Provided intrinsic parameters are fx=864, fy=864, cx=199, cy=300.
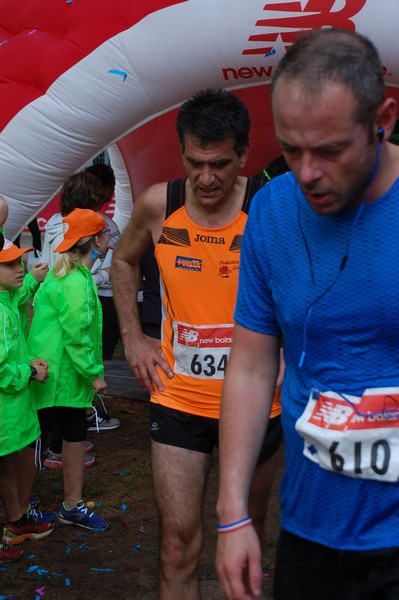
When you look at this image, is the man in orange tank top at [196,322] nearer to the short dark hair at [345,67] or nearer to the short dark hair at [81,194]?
the short dark hair at [345,67]

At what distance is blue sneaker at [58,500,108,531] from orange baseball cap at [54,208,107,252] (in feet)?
4.60

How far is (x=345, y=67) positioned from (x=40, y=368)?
296cm

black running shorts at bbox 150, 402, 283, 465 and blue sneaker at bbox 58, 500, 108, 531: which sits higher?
black running shorts at bbox 150, 402, 283, 465

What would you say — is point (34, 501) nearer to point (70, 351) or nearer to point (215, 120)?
point (70, 351)

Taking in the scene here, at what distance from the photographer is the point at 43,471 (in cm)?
551

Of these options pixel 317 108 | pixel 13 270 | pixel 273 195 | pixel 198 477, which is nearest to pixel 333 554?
pixel 273 195

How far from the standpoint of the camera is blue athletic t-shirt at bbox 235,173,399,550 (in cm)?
188

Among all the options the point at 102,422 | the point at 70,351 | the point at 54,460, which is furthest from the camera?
the point at 102,422

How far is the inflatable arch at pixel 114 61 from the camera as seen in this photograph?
17.4 feet

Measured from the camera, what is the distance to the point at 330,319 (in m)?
1.94

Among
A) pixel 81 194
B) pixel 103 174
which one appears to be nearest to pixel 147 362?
pixel 81 194

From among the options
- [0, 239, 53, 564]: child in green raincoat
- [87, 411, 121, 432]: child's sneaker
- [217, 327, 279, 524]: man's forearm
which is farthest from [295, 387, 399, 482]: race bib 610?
[87, 411, 121, 432]: child's sneaker

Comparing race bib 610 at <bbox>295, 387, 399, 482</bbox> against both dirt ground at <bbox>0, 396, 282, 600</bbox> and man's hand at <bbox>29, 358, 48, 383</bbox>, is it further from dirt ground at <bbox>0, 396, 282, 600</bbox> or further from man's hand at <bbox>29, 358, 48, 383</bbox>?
man's hand at <bbox>29, 358, 48, 383</bbox>

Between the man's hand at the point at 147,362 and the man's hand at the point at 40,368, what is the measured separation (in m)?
0.84
